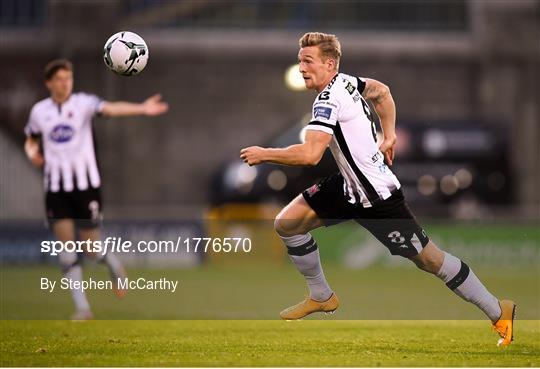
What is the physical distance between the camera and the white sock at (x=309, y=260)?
980 cm

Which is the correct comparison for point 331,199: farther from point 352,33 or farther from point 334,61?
point 352,33

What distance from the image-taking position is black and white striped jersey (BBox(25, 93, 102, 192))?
1242cm

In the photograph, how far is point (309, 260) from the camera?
9.85 meters

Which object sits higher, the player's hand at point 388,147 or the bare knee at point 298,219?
the player's hand at point 388,147

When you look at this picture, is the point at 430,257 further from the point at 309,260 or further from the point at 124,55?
the point at 124,55

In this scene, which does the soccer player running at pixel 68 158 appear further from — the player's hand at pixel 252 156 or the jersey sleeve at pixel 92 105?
the player's hand at pixel 252 156

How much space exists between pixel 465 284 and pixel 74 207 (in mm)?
4512

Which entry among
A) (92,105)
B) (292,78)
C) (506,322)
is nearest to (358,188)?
(506,322)

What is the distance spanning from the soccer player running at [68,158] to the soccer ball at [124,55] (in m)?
1.61

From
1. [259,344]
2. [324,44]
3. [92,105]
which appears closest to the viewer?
[324,44]

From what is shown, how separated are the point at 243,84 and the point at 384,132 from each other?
22.5m

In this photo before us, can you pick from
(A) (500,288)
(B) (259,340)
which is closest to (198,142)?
(A) (500,288)

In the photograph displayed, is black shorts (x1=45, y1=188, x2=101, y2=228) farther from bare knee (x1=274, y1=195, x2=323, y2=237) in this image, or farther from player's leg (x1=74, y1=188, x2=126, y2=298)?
bare knee (x1=274, y1=195, x2=323, y2=237)

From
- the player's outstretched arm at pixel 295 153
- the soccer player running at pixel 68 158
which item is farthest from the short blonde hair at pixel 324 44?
the soccer player running at pixel 68 158
